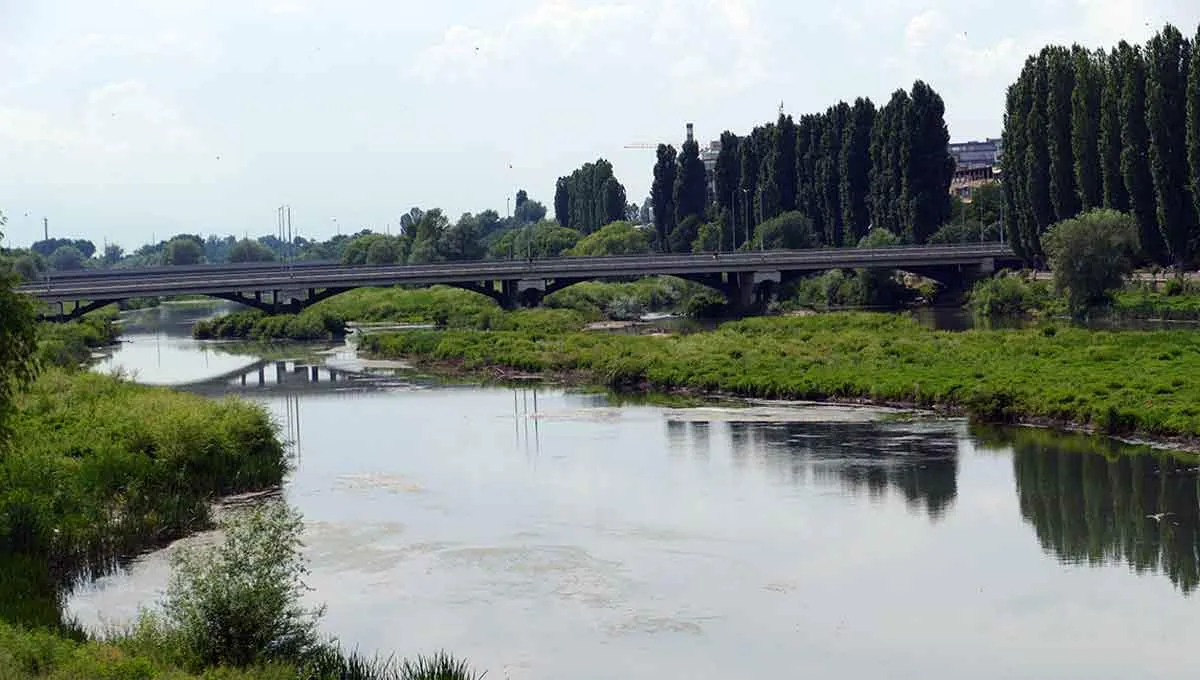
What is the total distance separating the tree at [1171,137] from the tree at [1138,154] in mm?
1173

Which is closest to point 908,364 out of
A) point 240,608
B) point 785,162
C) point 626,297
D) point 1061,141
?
point 240,608

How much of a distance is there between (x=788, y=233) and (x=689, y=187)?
76.2 feet

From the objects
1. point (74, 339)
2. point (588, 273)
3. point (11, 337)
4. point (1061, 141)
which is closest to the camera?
point (11, 337)

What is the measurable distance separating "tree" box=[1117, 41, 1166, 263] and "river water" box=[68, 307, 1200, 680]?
3959 cm

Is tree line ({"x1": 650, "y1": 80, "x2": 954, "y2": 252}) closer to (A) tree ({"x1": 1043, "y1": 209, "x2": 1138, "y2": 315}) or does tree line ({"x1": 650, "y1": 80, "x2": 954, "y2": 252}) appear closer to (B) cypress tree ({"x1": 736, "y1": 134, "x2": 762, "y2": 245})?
(B) cypress tree ({"x1": 736, "y1": 134, "x2": 762, "y2": 245})

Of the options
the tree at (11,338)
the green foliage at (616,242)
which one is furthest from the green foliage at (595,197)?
the tree at (11,338)

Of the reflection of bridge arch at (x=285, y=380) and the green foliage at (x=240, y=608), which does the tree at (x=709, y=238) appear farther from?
the green foliage at (x=240, y=608)

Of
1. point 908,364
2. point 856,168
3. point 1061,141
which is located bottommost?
point 908,364

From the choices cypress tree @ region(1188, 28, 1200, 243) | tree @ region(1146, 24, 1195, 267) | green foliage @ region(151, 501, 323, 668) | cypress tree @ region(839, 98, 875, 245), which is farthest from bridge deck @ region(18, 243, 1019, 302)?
green foliage @ region(151, 501, 323, 668)

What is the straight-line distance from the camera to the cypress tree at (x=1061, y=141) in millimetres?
91188

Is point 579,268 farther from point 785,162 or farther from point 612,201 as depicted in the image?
point 612,201

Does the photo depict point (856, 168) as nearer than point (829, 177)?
Yes

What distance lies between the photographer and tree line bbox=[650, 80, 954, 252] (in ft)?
359

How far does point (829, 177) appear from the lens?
119062mm
